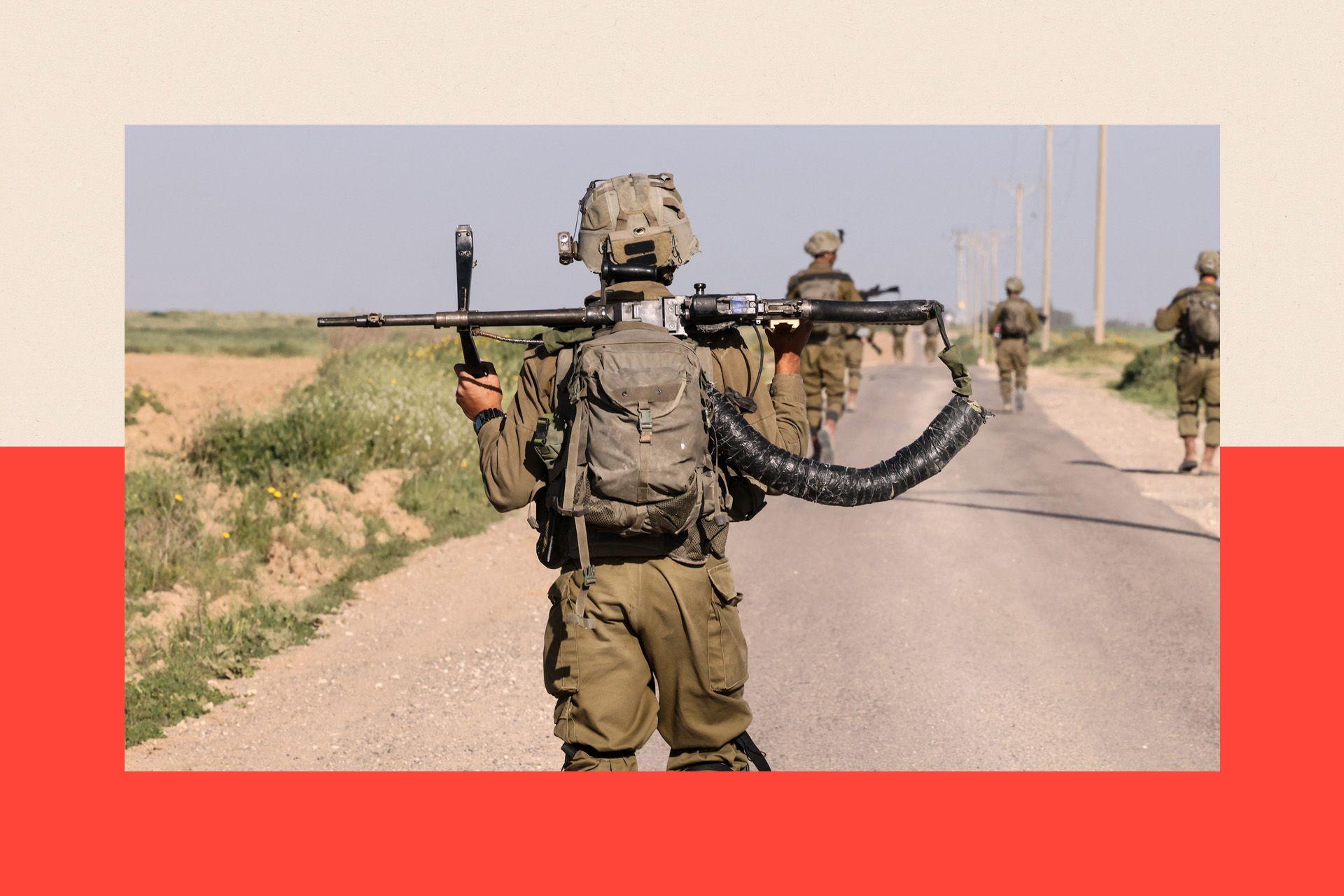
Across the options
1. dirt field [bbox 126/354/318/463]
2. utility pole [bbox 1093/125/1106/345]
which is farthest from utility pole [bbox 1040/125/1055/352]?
dirt field [bbox 126/354/318/463]

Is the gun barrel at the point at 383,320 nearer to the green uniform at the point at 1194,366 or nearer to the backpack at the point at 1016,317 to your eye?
the green uniform at the point at 1194,366

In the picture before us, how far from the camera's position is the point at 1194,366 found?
14.3 metres

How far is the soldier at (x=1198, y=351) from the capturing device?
14.0 meters

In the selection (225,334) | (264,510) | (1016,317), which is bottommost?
(264,510)

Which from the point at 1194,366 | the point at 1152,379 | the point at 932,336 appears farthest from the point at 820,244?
the point at 1152,379

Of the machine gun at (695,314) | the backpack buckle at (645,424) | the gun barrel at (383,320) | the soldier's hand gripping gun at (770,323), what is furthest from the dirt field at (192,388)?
the backpack buckle at (645,424)

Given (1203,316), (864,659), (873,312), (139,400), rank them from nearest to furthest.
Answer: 1. (873,312)
2. (864,659)
3. (1203,316)
4. (139,400)

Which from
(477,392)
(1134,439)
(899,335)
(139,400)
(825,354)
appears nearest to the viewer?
(477,392)

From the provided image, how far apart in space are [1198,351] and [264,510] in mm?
9035

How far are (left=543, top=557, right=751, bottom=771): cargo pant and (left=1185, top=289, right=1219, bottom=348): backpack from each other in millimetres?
11211

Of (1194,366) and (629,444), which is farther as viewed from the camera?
(1194,366)

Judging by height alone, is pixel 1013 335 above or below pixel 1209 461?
above

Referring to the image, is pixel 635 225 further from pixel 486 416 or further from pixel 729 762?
pixel 729 762

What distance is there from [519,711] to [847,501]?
310cm
